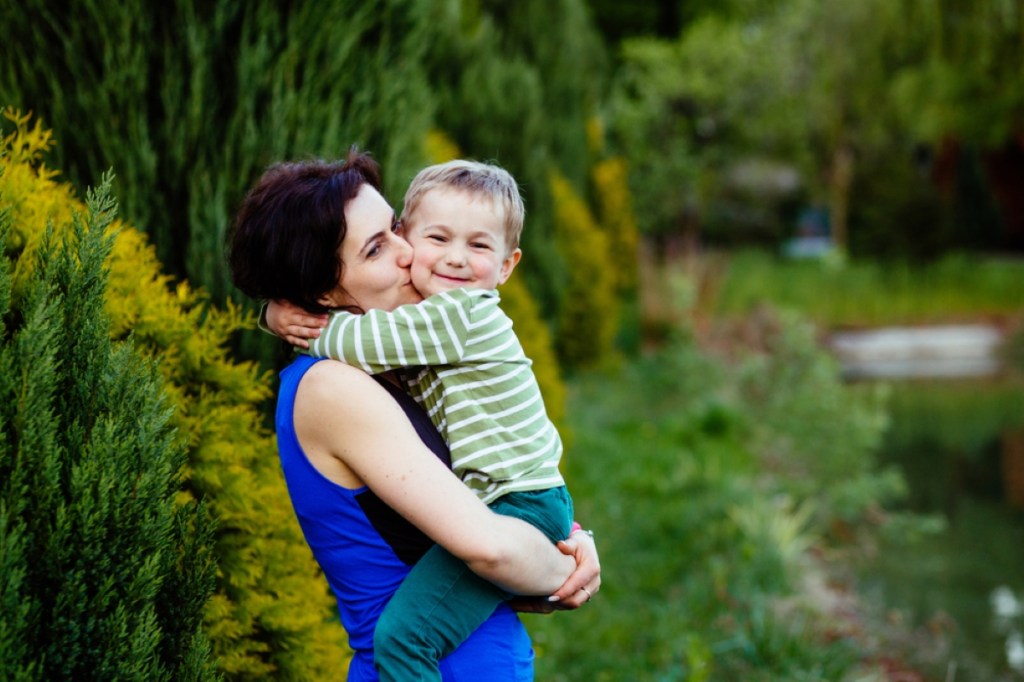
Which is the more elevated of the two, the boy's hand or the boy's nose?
the boy's nose

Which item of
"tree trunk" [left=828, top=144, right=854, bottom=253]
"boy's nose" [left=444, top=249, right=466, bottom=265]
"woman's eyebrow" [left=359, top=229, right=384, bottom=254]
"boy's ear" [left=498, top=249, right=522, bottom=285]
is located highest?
"woman's eyebrow" [left=359, top=229, right=384, bottom=254]

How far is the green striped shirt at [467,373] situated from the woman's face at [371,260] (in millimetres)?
74

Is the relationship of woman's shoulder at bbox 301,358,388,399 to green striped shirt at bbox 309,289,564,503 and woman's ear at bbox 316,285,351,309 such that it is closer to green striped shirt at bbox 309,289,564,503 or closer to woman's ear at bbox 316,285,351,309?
green striped shirt at bbox 309,289,564,503

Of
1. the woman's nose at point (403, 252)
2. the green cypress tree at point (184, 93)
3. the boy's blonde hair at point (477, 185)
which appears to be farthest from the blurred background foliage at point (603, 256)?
the boy's blonde hair at point (477, 185)

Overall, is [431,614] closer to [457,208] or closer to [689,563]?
[457,208]

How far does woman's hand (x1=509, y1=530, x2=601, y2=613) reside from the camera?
199 cm

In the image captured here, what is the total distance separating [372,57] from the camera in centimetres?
357

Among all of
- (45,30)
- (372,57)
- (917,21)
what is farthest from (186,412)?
(917,21)

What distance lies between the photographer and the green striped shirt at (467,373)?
1.88 metres

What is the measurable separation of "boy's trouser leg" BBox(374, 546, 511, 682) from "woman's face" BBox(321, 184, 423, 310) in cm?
54

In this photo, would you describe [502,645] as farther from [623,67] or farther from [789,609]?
[623,67]

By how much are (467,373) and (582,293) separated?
30.7 ft

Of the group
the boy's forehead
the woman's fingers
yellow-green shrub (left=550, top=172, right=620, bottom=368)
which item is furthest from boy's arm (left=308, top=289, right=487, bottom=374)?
yellow-green shrub (left=550, top=172, right=620, bottom=368)

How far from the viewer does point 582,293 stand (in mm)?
11258
